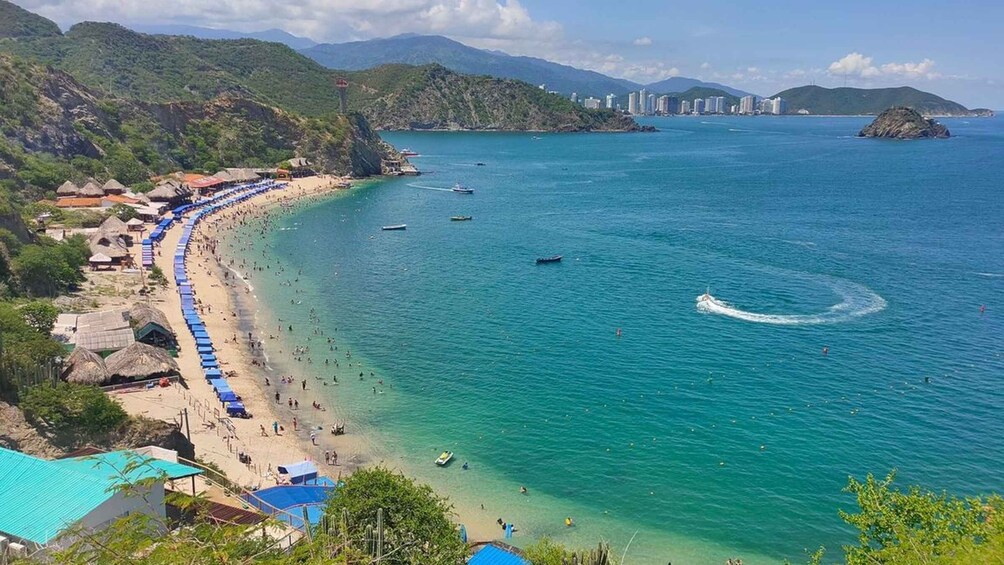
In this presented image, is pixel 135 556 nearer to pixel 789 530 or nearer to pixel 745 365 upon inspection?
pixel 789 530

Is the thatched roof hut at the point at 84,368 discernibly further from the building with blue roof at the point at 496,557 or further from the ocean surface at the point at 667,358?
the building with blue roof at the point at 496,557

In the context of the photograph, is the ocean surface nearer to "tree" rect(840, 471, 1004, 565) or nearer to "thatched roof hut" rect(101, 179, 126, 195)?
"tree" rect(840, 471, 1004, 565)

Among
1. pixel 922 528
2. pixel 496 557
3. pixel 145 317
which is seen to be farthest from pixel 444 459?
pixel 145 317

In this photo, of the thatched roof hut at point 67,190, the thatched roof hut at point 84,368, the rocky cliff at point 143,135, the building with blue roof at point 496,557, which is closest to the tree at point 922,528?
the building with blue roof at point 496,557

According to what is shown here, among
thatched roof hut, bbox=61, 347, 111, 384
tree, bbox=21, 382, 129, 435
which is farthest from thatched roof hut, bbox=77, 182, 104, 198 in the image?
tree, bbox=21, 382, 129, 435

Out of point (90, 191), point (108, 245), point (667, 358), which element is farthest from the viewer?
point (90, 191)

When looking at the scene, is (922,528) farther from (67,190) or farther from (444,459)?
(67,190)
